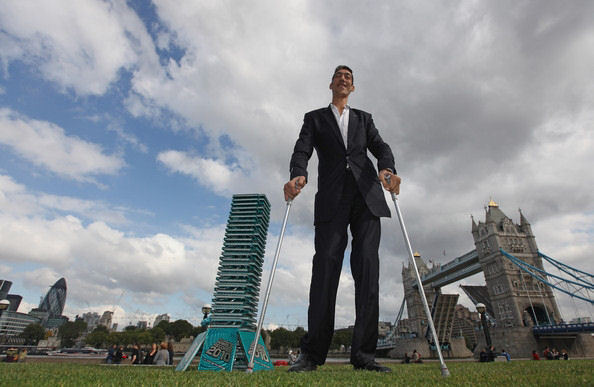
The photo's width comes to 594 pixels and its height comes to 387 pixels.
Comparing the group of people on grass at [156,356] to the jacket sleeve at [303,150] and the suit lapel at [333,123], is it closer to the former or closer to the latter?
the jacket sleeve at [303,150]

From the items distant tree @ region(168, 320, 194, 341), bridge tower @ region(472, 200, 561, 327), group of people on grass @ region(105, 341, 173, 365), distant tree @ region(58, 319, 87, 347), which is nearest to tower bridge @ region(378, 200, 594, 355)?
bridge tower @ region(472, 200, 561, 327)

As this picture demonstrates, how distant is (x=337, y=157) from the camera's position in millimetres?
4141

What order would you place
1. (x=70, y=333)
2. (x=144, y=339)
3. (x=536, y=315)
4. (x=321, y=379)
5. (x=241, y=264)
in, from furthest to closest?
(x=70, y=333) → (x=241, y=264) → (x=144, y=339) → (x=536, y=315) → (x=321, y=379)

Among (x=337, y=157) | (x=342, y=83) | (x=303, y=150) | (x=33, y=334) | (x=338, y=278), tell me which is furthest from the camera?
(x=33, y=334)

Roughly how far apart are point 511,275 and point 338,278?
6314cm

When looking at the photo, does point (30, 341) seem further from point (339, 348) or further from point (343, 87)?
point (343, 87)

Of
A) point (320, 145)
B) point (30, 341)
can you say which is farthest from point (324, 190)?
point (30, 341)

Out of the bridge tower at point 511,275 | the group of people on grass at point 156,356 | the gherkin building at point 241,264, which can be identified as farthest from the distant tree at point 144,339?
the bridge tower at point 511,275

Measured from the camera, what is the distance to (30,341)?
114m

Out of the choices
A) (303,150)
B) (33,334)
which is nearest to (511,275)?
(303,150)

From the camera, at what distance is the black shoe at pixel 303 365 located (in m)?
3.21

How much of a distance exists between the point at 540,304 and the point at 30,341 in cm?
15875

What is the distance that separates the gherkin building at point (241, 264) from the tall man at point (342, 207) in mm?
114959

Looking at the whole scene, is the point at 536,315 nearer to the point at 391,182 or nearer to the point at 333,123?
the point at 391,182
